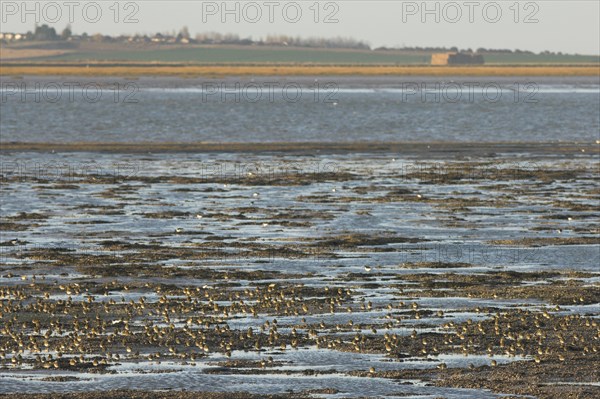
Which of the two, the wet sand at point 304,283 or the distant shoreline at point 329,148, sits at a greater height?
the distant shoreline at point 329,148

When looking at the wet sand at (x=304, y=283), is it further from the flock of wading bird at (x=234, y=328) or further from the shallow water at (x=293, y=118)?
the shallow water at (x=293, y=118)

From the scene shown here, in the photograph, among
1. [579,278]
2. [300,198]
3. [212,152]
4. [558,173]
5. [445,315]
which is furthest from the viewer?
[212,152]

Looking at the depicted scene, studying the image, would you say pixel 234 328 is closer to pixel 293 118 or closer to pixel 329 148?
pixel 329 148

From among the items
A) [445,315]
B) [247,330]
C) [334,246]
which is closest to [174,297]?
[247,330]

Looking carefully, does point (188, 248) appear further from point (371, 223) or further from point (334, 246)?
point (371, 223)

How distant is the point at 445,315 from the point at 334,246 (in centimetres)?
834

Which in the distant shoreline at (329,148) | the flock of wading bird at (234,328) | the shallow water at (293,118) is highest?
the shallow water at (293,118)

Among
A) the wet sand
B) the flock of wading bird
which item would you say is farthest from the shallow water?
the flock of wading bird

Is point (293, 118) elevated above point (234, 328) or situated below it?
above

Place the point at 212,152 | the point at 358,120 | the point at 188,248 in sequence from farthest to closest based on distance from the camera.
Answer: the point at 358,120
the point at 212,152
the point at 188,248

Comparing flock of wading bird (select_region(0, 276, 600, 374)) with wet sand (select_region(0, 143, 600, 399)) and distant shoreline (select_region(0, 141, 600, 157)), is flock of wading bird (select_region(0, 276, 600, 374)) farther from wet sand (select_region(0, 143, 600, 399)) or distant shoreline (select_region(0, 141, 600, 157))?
distant shoreline (select_region(0, 141, 600, 157))

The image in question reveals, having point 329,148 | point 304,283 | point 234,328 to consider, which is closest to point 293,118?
point 329,148

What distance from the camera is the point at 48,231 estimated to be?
32.2 meters

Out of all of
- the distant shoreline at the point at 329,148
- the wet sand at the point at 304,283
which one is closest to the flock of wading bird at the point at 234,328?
the wet sand at the point at 304,283
